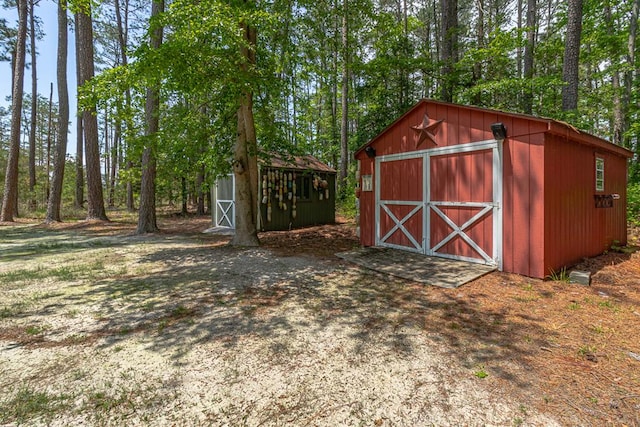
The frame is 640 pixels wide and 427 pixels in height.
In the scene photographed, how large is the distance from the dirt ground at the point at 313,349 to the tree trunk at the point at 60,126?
9258 mm

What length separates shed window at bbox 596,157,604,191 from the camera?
19.6 feet

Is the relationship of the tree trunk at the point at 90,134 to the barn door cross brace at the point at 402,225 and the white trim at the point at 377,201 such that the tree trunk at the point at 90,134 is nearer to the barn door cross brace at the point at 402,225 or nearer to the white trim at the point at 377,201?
the white trim at the point at 377,201

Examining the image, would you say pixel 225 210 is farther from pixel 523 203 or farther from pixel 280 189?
pixel 523 203

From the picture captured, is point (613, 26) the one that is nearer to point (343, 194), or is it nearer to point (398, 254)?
point (343, 194)

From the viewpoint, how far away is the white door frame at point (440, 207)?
4.91 meters

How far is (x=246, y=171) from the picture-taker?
7.33m

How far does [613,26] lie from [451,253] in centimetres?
1405

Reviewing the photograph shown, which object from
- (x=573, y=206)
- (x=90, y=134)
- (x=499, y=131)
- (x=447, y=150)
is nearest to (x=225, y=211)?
(x=90, y=134)

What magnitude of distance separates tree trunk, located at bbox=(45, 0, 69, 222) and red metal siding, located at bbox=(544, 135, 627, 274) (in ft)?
52.6

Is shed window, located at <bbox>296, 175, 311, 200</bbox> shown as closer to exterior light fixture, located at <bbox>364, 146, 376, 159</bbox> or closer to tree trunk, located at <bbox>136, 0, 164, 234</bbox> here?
exterior light fixture, located at <bbox>364, 146, 376, 159</bbox>

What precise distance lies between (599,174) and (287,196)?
8.51 meters

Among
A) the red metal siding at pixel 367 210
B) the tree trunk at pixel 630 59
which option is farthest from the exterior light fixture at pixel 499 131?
the tree trunk at pixel 630 59

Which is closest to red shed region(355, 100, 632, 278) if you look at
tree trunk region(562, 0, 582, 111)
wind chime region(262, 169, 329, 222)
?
tree trunk region(562, 0, 582, 111)

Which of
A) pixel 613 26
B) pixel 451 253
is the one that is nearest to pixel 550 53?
pixel 613 26
